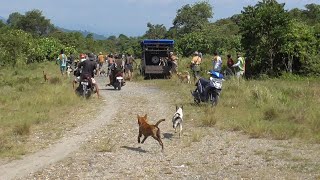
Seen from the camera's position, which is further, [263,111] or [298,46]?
[298,46]

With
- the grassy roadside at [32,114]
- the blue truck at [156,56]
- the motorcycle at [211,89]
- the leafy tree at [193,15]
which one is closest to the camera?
the grassy roadside at [32,114]

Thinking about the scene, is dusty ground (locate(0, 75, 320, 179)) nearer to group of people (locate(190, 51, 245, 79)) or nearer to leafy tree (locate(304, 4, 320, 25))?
group of people (locate(190, 51, 245, 79))

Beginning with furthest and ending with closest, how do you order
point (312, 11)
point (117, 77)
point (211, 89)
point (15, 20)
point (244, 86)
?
point (15, 20)
point (312, 11)
point (117, 77)
point (244, 86)
point (211, 89)

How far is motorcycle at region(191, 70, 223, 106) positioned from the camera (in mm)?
15016

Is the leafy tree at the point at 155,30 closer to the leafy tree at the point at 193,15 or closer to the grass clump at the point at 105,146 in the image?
the leafy tree at the point at 193,15

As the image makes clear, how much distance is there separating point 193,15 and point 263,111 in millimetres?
63906

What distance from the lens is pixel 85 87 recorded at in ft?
57.2

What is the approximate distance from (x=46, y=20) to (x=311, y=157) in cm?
9865

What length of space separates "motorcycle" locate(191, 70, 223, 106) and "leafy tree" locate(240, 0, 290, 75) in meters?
12.0

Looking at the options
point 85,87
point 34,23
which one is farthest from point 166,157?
point 34,23

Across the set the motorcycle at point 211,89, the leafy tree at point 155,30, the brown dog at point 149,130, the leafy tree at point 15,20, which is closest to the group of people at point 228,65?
the motorcycle at point 211,89

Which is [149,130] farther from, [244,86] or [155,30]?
[155,30]

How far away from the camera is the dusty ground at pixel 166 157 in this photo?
808 cm

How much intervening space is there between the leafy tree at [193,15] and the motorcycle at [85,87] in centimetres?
5888
